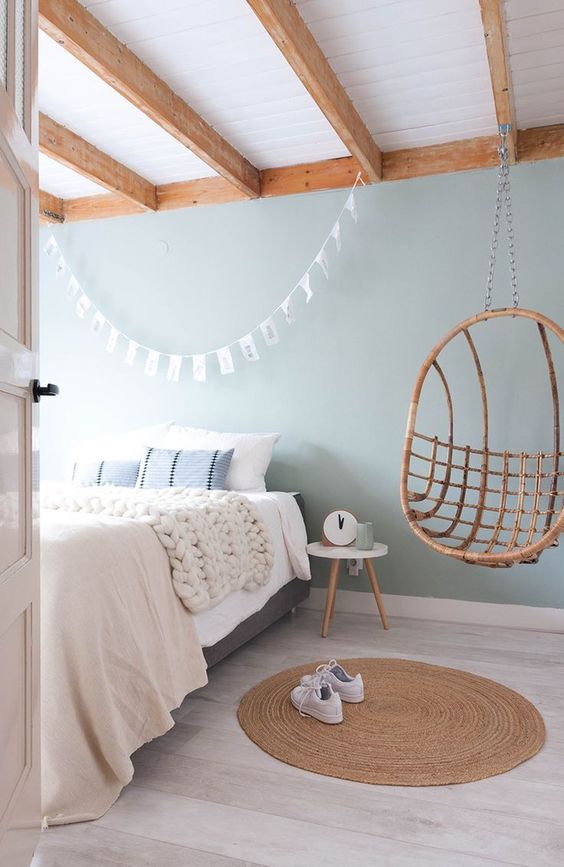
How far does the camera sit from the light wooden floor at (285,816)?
5.16ft

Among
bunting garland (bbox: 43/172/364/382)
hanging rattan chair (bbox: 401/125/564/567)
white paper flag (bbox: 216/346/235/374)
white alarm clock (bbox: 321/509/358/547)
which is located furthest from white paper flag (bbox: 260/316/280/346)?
white alarm clock (bbox: 321/509/358/547)

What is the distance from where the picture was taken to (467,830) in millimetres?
1684

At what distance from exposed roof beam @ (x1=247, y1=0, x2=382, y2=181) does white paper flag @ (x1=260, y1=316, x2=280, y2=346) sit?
2.90ft

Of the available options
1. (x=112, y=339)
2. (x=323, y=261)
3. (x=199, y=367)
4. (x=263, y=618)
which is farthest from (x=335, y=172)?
(x=263, y=618)

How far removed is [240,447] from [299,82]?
163 centimetres

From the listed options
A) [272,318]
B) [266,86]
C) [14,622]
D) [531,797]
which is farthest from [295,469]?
[14,622]

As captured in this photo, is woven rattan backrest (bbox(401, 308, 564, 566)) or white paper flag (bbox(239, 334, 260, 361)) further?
white paper flag (bbox(239, 334, 260, 361))

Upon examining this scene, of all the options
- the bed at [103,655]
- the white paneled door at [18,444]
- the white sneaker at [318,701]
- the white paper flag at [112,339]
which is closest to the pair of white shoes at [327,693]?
the white sneaker at [318,701]

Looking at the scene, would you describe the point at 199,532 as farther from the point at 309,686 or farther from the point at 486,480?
the point at 486,480

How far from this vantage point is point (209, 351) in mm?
3971

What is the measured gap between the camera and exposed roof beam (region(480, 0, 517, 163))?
223 centimetres

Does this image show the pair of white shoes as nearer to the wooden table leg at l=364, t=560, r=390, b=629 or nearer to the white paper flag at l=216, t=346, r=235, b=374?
the wooden table leg at l=364, t=560, r=390, b=629

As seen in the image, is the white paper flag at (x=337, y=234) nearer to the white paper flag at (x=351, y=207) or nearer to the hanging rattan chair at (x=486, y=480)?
the white paper flag at (x=351, y=207)

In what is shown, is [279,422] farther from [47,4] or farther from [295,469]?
[47,4]
